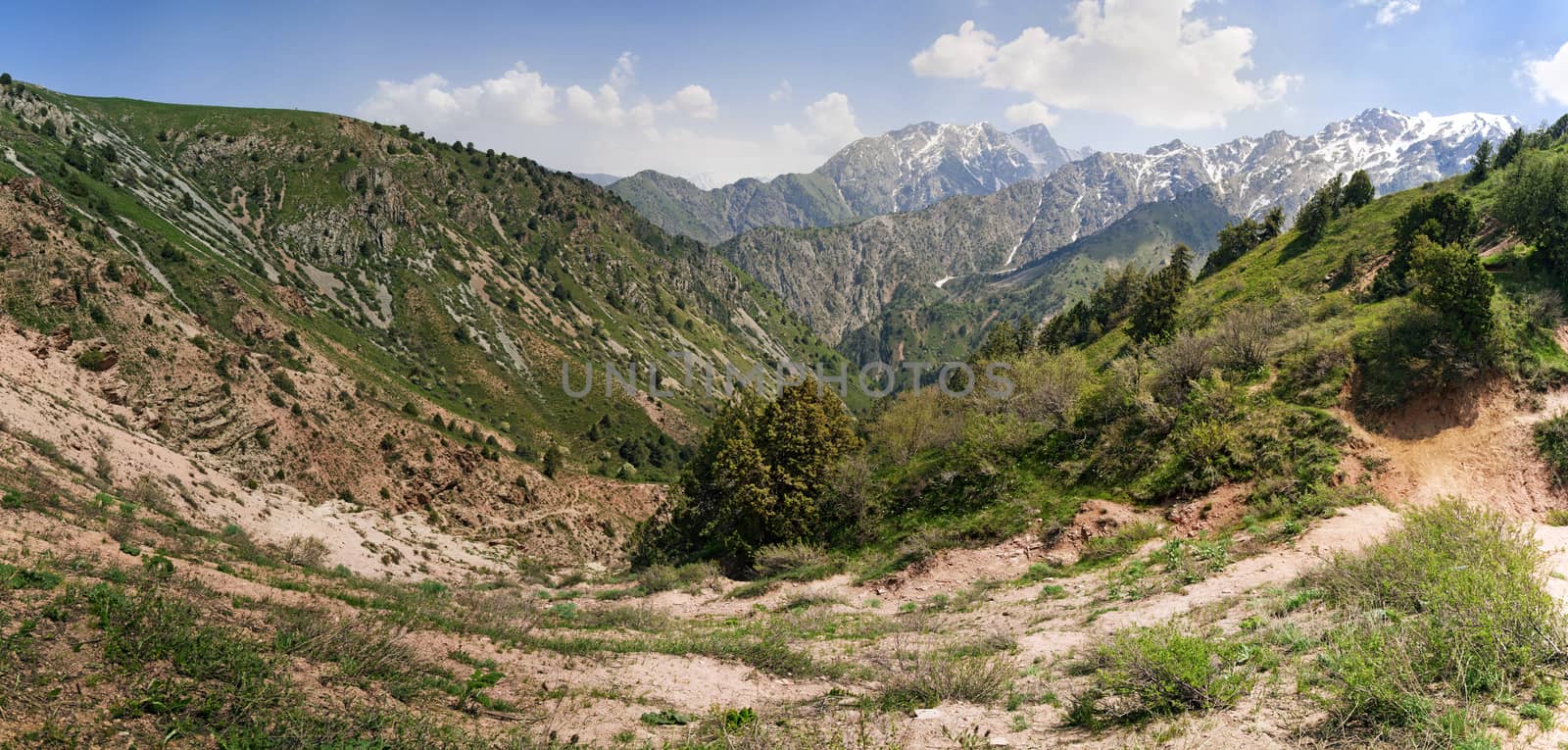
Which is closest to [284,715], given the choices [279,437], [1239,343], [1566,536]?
[1566,536]

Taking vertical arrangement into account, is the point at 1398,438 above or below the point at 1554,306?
below

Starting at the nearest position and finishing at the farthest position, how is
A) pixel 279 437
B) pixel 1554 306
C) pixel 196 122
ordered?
pixel 1554 306
pixel 279 437
pixel 196 122

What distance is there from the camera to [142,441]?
30.7 metres

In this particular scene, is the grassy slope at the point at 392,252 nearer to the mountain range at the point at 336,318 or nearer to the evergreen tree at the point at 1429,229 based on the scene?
the mountain range at the point at 336,318

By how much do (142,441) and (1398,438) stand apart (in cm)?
5491

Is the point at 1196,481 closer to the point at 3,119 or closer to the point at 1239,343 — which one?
the point at 1239,343

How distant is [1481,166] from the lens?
5209cm

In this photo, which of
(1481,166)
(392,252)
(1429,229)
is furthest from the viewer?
(392,252)

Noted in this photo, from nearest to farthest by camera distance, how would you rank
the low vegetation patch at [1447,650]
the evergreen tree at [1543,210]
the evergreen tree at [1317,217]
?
the low vegetation patch at [1447,650] < the evergreen tree at [1543,210] < the evergreen tree at [1317,217]

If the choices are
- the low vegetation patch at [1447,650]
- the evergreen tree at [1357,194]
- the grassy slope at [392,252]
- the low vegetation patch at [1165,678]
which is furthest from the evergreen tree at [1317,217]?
the grassy slope at [392,252]

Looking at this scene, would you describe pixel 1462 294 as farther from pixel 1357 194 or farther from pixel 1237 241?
pixel 1237 241

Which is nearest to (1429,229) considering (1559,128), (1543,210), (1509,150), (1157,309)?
(1543,210)

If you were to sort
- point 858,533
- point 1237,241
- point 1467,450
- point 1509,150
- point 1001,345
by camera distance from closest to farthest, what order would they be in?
point 1467,450
point 858,533
point 1509,150
point 1237,241
point 1001,345

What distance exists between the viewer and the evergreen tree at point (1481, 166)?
51344 millimetres
